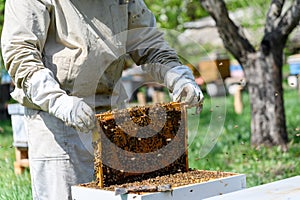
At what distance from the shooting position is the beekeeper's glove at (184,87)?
9.18 feet

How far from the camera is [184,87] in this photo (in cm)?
282

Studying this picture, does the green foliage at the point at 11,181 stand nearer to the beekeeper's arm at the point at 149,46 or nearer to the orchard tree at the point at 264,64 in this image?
the beekeeper's arm at the point at 149,46

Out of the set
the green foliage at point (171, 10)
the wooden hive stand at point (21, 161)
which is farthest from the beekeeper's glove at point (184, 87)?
the green foliage at point (171, 10)

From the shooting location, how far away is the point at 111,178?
2570 millimetres

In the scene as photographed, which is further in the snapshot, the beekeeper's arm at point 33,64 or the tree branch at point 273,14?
the tree branch at point 273,14

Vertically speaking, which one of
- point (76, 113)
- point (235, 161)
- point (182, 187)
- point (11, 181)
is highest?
point (76, 113)

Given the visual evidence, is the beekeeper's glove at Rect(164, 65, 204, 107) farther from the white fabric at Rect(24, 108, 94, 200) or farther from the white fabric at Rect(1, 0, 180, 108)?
the white fabric at Rect(24, 108, 94, 200)

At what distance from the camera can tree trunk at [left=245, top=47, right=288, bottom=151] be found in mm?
7430

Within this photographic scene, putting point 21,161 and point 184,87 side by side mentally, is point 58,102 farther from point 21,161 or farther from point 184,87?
point 21,161

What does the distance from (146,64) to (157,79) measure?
107 millimetres

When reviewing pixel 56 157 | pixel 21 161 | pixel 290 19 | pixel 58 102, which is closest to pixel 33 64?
pixel 58 102

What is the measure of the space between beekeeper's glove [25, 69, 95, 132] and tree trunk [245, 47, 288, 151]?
5040 millimetres

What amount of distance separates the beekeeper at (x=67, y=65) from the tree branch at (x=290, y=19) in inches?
159

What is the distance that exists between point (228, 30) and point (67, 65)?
4593 mm
